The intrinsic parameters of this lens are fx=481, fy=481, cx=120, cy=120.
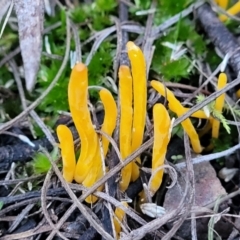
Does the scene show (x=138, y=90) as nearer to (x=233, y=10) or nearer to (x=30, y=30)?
(x=30, y=30)

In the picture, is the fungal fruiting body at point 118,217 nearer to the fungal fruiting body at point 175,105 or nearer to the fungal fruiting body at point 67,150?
the fungal fruiting body at point 67,150

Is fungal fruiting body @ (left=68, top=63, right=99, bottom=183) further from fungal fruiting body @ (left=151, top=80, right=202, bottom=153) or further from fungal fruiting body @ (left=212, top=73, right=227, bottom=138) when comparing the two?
fungal fruiting body @ (left=212, top=73, right=227, bottom=138)

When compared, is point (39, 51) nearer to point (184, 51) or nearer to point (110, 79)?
point (110, 79)

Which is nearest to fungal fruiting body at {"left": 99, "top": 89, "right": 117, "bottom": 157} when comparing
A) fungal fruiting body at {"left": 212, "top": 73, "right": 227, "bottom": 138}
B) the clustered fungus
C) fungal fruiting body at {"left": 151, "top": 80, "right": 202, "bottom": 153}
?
the clustered fungus

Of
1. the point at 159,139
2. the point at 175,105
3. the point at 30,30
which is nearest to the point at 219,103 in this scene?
the point at 175,105

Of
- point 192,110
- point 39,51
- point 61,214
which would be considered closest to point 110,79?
point 39,51

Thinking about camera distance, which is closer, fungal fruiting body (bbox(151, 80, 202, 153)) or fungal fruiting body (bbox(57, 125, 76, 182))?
fungal fruiting body (bbox(57, 125, 76, 182))

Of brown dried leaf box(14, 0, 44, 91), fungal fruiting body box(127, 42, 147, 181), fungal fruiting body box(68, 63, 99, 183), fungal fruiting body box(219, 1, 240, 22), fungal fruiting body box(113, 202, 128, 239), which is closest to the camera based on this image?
fungal fruiting body box(68, 63, 99, 183)
